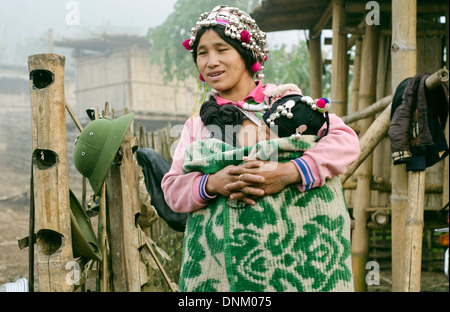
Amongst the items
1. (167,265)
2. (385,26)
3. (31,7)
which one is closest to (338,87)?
(385,26)

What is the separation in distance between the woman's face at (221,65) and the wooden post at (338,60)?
3.70 metres

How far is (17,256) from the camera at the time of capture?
33.5 ft

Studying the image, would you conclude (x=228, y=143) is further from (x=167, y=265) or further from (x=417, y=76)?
(x=167, y=265)

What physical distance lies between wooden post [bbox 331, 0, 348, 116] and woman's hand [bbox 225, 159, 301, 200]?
13.1 feet

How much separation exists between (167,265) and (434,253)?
16.5ft

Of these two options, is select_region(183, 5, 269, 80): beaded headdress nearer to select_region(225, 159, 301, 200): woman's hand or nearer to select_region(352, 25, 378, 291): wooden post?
select_region(225, 159, 301, 200): woman's hand

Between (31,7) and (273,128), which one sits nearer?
(273,128)

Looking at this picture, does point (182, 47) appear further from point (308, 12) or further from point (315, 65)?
point (308, 12)

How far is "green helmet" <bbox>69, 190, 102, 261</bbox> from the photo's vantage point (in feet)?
9.22

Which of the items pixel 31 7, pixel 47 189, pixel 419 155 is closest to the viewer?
pixel 47 189

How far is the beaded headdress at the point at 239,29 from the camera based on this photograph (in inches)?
80.8

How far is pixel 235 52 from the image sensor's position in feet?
6.82

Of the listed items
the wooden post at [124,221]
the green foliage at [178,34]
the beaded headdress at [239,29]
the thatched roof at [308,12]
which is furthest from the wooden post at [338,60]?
the green foliage at [178,34]

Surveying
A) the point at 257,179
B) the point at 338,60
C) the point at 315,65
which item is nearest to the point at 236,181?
the point at 257,179
